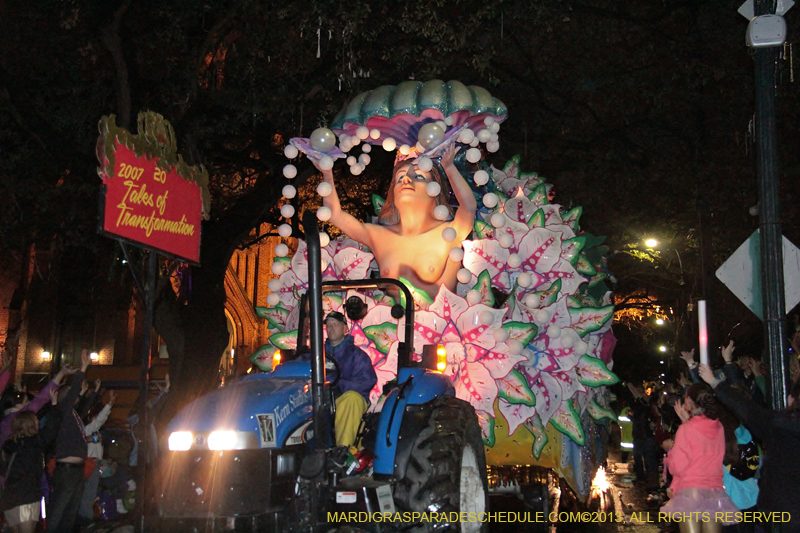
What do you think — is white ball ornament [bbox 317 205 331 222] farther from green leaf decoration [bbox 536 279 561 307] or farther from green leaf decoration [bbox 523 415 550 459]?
green leaf decoration [bbox 523 415 550 459]

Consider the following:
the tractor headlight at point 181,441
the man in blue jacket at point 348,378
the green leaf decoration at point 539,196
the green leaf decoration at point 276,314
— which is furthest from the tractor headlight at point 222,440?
the green leaf decoration at point 539,196

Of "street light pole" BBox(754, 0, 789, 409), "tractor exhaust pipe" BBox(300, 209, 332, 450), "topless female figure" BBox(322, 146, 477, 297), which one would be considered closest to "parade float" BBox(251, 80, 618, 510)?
"topless female figure" BBox(322, 146, 477, 297)

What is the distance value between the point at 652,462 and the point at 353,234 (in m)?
8.59

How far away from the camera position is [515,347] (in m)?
7.40

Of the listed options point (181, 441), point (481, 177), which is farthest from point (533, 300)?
point (181, 441)

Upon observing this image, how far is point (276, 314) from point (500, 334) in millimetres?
2631

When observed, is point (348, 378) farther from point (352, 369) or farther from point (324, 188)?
point (324, 188)

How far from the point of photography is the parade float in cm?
763

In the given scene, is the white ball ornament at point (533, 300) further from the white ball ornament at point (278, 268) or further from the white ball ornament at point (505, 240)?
the white ball ornament at point (278, 268)

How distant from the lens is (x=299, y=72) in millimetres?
12320

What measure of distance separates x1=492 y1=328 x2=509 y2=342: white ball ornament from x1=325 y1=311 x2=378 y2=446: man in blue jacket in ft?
5.58

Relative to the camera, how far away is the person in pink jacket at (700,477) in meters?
5.71

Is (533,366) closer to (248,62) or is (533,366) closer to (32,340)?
(248,62)

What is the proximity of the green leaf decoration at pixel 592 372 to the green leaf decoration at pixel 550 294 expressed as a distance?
0.64 meters
